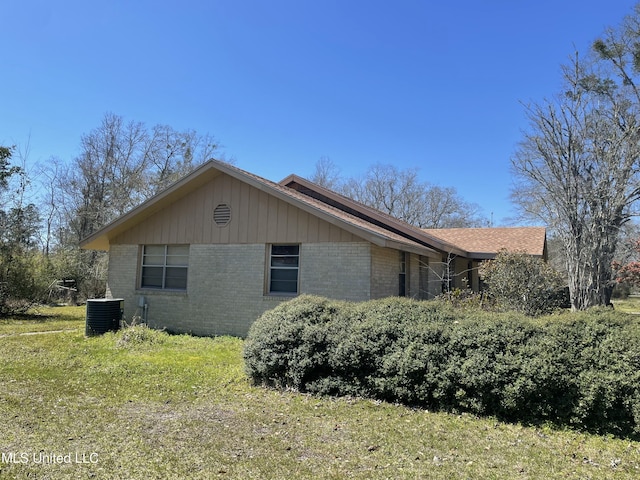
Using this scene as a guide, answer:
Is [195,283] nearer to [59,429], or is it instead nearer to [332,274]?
[332,274]

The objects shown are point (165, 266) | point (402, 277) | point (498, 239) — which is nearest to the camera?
point (402, 277)

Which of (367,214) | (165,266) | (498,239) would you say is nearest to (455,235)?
(498,239)

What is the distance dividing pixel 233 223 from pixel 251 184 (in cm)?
146

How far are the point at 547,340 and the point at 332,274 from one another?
6238mm

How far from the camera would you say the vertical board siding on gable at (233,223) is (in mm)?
11562

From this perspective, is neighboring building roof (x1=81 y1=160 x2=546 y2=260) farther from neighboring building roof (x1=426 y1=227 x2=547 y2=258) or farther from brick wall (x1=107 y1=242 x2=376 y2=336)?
brick wall (x1=107 y1=242 x2=376 y2=336)

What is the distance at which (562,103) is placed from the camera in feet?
45.9

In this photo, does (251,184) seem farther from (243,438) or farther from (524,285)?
(243,438)

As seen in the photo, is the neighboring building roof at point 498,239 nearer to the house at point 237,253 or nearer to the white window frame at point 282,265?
the house at point 237,253

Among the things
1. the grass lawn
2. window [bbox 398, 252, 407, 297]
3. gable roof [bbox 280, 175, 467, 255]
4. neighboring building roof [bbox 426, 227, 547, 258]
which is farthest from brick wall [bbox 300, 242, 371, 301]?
neighboring building roof [bbox 426, 227, 547, 258]

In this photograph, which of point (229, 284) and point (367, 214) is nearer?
point (229, 284)

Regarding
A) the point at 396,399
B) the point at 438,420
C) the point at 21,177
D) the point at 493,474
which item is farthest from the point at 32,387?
the point at 21,177

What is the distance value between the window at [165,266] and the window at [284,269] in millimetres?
3162

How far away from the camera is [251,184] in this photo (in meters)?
11.8
